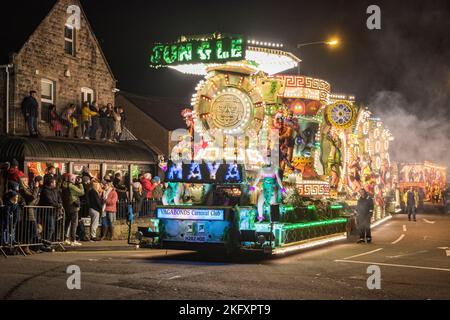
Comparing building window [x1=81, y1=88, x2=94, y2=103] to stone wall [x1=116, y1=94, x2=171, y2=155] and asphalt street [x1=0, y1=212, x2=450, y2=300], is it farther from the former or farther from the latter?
asphalt street [x1=0, y1=212, x2=450, y2=300]

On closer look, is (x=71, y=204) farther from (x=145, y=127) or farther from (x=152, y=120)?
(x=145, y=127)

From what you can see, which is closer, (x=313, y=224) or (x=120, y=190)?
(x=313, y=224)

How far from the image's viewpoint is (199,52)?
15.6 meters

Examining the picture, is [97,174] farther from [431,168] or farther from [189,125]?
[431,168]

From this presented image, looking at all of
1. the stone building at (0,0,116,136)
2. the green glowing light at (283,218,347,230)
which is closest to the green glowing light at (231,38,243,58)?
the green glowing light at (283,218,347,230)

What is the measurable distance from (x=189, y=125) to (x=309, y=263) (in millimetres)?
5579

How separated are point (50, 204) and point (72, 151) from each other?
A: 840 centimetres

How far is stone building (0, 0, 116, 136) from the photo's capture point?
2297 centimetres

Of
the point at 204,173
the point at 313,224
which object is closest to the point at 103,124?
the point at 313,224

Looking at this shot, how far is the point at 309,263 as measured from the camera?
12906 mm

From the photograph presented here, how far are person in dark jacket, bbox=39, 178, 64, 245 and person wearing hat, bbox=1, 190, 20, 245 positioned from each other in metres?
1.23

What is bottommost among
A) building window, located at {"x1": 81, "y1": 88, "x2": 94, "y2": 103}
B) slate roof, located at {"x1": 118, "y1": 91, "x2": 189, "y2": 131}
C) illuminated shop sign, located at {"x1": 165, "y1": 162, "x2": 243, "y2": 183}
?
illuminated shop sign, located at {"x1": 165, "y1": 162, "x2": 243, "y2": 183}

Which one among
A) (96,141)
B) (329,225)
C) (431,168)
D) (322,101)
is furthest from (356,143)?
(431,168)

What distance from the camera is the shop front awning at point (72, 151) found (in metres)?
21.6
